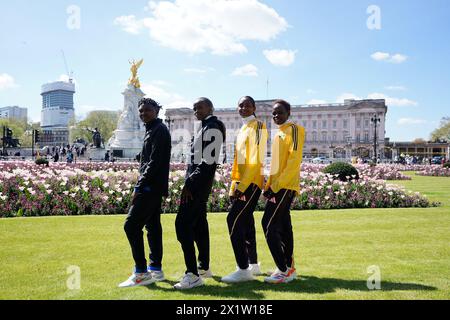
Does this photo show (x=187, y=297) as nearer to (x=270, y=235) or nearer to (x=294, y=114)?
(x=270, y=235)

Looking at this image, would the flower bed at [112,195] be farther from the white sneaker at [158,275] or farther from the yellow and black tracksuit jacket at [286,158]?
the yellow and black tracksuit jacket at [286,158]

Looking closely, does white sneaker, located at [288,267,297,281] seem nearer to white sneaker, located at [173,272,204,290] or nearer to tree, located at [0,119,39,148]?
white sneaker, located at [173,272,204,290]

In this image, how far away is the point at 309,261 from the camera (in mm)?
5910

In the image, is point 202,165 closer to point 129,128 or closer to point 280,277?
point 280,277

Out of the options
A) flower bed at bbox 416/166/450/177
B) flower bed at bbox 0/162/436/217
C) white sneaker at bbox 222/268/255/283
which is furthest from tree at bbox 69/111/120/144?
white sneaker at bbox 222/268/255/283

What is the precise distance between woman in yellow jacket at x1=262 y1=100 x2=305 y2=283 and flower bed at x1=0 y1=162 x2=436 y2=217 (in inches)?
232

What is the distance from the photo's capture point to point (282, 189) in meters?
4.97

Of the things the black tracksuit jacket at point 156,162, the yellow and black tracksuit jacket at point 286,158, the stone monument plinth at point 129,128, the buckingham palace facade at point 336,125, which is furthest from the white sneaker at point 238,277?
the buckingham palace facade at point 336,125

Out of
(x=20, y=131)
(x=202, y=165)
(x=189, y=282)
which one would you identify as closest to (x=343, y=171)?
(x=202, y=165)

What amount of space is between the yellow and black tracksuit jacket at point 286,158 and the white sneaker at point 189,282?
131 cm

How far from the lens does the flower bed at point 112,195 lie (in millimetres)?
10617

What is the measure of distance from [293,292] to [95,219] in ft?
20.0

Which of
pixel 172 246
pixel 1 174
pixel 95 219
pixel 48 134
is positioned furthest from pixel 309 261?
pixel 48 134

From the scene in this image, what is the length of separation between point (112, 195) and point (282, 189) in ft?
24.0
